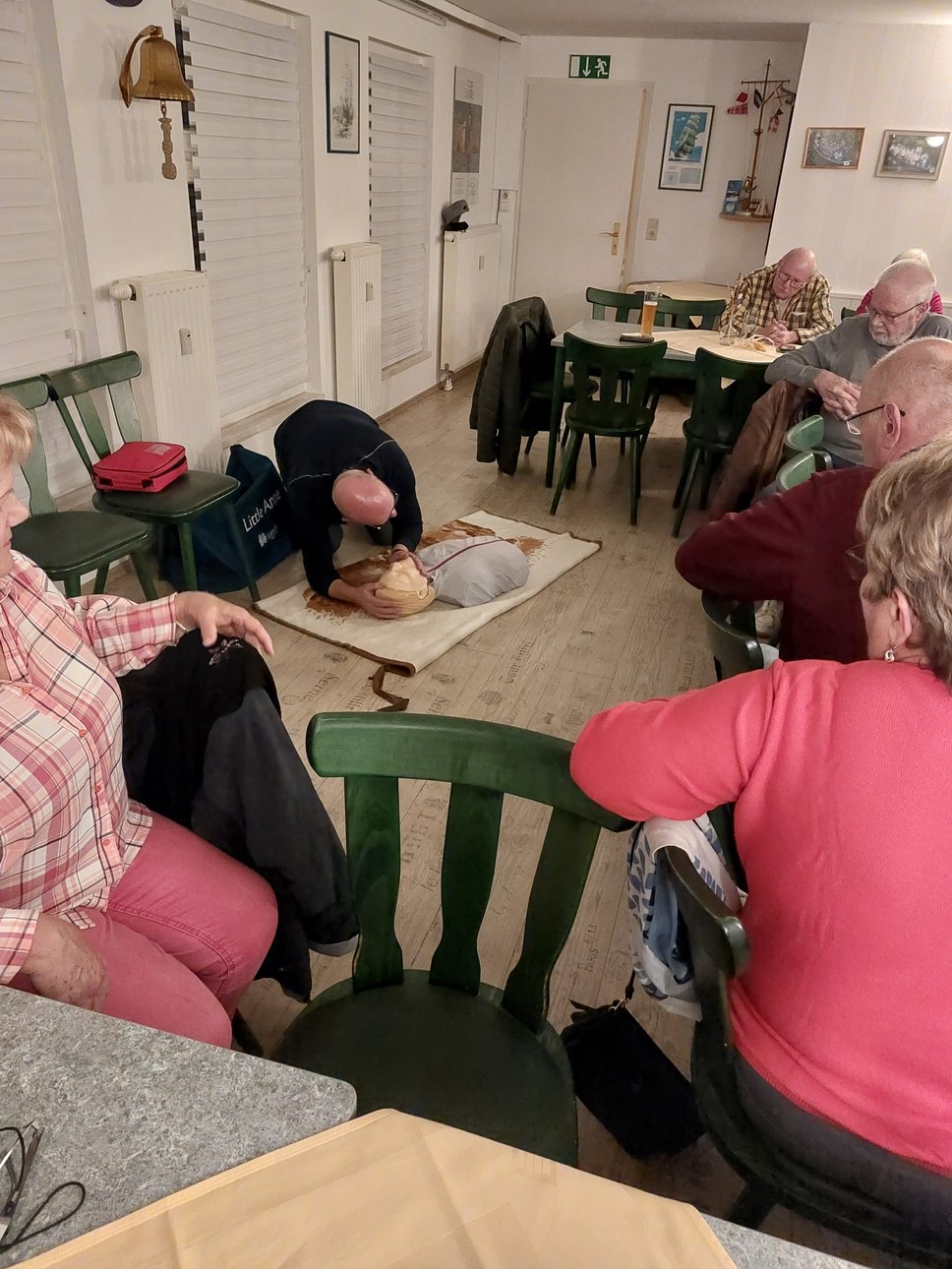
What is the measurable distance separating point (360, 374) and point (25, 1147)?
4773 mm

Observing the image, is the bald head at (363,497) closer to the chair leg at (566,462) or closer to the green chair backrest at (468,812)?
the chair leg at (566,462)

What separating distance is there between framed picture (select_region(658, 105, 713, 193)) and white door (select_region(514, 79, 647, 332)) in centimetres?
25

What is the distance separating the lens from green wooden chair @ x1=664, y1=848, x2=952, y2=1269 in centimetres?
96

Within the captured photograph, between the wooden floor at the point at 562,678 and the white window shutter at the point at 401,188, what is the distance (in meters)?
0.77

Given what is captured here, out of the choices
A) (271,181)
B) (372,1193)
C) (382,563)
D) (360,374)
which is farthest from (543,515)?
(372,1193)

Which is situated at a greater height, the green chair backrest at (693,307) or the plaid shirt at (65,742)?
the green chair backrest at (693,307)

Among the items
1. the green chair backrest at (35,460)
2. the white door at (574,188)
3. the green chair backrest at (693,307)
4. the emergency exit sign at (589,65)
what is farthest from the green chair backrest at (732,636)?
the emergency exit sign at (589,65)

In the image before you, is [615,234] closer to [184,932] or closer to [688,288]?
[688,288]

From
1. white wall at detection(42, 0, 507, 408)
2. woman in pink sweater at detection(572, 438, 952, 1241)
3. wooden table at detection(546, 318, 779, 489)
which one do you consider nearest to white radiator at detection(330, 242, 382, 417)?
white wall at detection(42, 0, 507, 408)

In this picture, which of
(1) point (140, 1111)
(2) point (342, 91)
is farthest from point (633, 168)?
(1) point (140, 1111)

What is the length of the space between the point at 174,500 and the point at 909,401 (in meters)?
2.22

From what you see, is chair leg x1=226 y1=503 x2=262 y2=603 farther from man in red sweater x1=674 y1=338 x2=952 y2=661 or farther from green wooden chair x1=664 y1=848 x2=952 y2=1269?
green wooden chair x1=664 y1=848 x2=952 y2=1269

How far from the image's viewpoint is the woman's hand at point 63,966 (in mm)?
1009

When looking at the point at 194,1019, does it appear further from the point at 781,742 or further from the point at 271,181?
the point at 271,181
